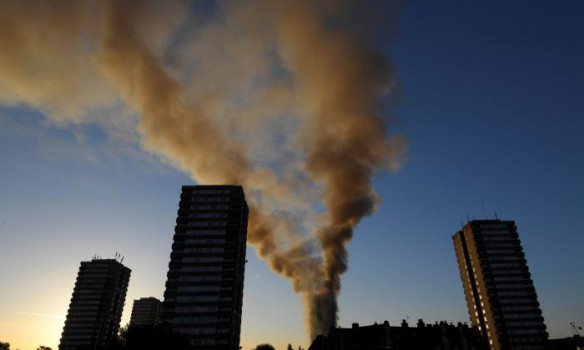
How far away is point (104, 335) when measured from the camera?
176125 millimetres

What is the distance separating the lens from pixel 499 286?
153m

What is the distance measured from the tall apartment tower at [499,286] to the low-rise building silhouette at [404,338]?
67931mm

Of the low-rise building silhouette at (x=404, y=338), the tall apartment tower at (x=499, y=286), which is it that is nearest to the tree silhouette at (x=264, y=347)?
the low-rise building silhouette at (x=404, y=338)

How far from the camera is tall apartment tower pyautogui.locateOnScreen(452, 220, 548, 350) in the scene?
145 metres

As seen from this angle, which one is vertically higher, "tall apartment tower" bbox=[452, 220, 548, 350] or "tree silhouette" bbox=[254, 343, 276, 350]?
"tall apartment tower" bbox=[452, 220, 548, 350]

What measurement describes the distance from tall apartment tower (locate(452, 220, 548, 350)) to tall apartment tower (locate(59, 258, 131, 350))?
14966 cm

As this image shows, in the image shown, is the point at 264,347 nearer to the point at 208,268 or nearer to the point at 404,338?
the point at 208,268

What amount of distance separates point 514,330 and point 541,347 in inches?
384

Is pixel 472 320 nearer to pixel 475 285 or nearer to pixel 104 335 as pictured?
pixel 475 285

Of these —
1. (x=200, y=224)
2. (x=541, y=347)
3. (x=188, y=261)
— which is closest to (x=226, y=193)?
(x=200, y=224)

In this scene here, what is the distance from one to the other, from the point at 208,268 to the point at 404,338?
189ft

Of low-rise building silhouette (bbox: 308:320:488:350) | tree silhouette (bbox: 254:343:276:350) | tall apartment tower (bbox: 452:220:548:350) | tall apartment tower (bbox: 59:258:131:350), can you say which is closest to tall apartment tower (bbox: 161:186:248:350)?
tree silhouette (bbox: 254:343:276:350)

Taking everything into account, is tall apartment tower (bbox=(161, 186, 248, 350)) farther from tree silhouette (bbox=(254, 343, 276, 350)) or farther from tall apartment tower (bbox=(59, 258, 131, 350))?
tall apartment tower (bbox=(59, 258, 131, 350))

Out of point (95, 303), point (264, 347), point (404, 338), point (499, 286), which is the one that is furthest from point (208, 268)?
point (499, 286)
